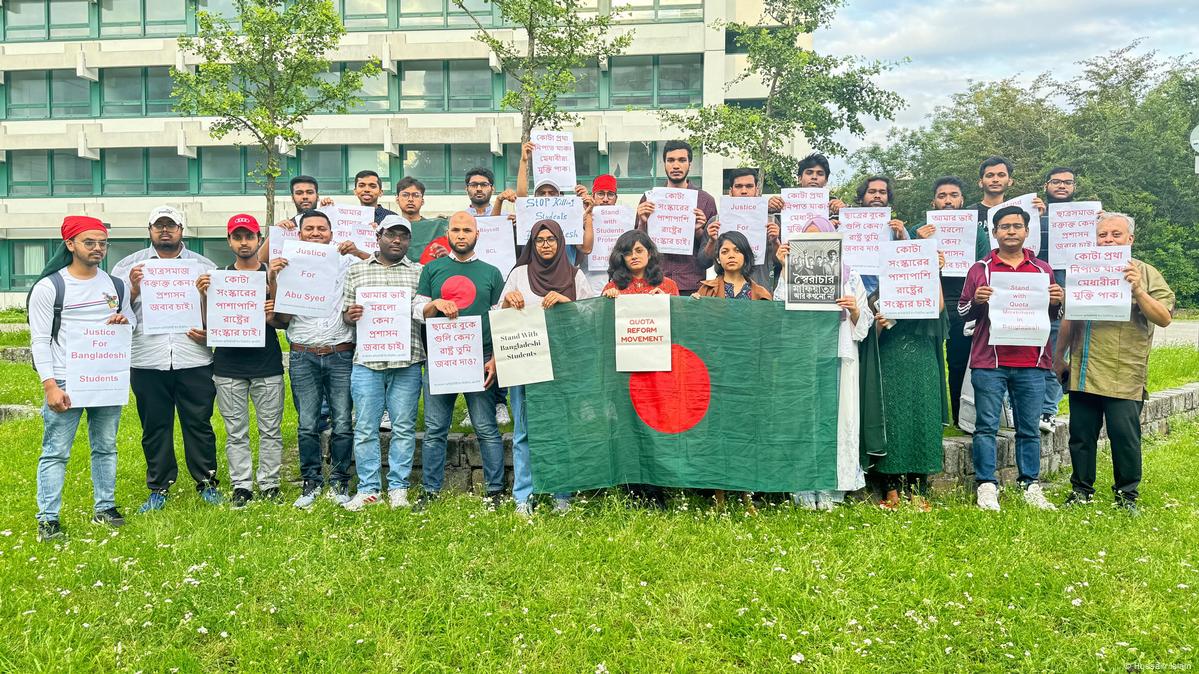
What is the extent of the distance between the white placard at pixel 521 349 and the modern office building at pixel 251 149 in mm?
26620

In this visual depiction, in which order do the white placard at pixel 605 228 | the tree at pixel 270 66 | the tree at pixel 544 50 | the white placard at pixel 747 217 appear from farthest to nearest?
the tree at pixel 270 66, the tree at pixel 544 50, the white placard at pixel 605 228, the white placard at pixel 747 217

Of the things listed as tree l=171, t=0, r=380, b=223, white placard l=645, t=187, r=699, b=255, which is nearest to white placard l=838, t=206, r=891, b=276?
Answer: white placard l=645, t=187, r=699, b=255

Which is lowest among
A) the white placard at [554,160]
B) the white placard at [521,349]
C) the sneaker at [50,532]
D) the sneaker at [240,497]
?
the sneaker at [50,532]

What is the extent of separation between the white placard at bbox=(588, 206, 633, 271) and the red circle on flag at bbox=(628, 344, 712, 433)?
171 centimetres

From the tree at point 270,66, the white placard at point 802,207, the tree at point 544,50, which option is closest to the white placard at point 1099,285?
the white placard at point 802,207

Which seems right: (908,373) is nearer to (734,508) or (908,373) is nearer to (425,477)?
(734,508)

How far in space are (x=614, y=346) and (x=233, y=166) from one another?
1295 inches

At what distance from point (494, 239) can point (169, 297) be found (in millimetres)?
2714

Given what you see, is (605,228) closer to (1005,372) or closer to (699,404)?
(699,404)

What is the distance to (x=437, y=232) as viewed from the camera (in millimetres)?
7750

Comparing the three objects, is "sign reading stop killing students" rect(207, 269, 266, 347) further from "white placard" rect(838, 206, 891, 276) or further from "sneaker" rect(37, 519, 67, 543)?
"white placard" rect(838, 206, 891, 276)

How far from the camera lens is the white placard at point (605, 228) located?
24.7 feet

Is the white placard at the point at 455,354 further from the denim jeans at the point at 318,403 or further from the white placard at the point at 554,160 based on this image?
the white placard at the point at 554,160

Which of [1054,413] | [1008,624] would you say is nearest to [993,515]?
[1008,624]
